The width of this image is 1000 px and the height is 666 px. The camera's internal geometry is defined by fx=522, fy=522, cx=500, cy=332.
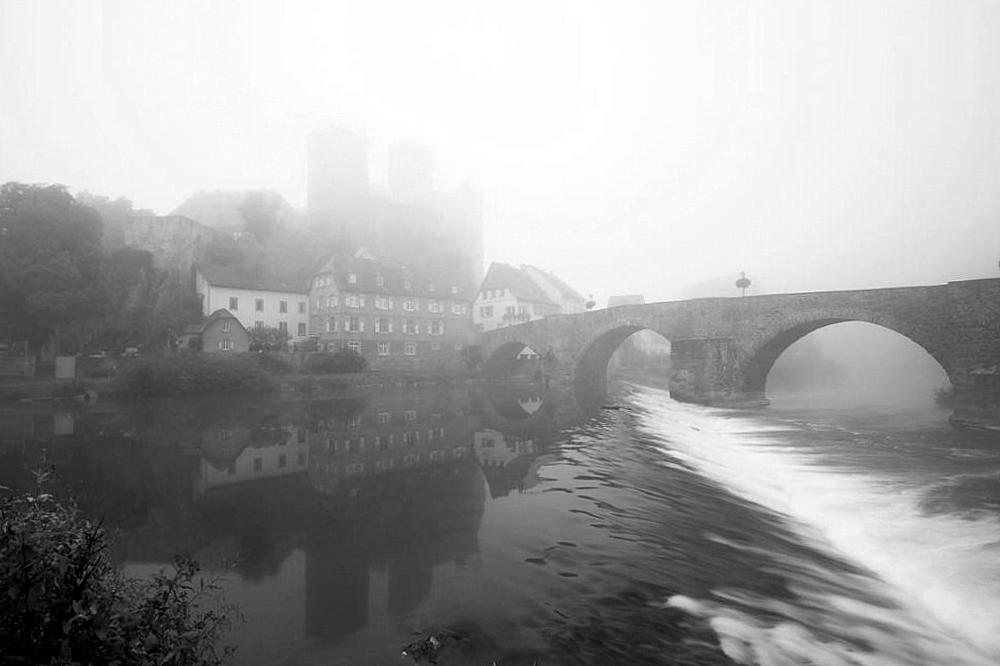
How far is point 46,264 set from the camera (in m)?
34.0

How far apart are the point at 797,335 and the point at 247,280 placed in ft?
165

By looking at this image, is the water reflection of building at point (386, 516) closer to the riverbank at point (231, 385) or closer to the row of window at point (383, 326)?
the riverbank at point (231, 385)

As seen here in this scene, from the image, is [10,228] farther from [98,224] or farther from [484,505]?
[484,505]

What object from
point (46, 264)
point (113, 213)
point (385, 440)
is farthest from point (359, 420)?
point (113, 213)

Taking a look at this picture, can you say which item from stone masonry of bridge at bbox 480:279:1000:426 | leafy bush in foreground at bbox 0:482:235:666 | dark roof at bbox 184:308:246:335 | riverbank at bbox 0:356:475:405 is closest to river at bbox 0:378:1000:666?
leafy bush in foreground at bbox 0:482:235:666

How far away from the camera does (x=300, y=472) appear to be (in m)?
14.5

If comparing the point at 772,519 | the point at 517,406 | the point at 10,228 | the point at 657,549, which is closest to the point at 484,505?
the point at 657,549

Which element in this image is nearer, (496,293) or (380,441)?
(380,441)

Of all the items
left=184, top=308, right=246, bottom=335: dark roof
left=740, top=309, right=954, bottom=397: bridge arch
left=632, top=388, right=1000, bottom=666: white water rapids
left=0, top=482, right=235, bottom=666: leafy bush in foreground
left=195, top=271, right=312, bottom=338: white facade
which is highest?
left=195, top=271, right=312, bottom=338: white facade

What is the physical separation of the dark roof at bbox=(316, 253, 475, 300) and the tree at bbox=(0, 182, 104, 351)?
2079 centimetres

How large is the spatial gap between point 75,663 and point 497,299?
69.4 m

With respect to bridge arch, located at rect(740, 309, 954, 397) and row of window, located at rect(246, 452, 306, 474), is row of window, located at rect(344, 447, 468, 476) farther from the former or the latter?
bridge arch, located at rect(740, 309, 954, 397)

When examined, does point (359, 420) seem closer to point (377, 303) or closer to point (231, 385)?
point (231, 385)

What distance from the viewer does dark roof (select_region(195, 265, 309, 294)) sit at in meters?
51.9
